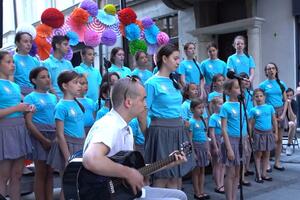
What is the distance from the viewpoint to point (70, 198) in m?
2.73

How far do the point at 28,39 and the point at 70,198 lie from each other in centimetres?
282

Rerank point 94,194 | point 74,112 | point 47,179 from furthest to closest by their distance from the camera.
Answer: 1. point 47,179
2. point 74,112
3. point 94,194

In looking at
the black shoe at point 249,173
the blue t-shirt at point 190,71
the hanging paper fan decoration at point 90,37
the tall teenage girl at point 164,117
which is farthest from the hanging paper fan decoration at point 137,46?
the tall teenage girl at point 164,117

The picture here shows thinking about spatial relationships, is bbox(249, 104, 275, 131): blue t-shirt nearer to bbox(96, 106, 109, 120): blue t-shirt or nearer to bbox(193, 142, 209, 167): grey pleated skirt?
bbox(193, 142, 209, 167): grey pleated skirt

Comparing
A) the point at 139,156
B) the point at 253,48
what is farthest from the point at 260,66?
the point at 139,156

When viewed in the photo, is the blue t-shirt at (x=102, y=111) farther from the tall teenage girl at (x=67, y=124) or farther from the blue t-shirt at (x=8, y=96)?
the blue t-shirt at (x=8, y=96)

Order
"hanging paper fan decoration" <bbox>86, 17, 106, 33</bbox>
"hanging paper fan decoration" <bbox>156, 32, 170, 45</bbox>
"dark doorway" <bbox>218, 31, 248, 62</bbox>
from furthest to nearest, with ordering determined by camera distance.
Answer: "dark doorway" <bbox>218, 31, 248, 62</bbox>
"hanging paper fan decoration" <bbox>156, 32, 170, 45</bbox>
"hanging paper fan decoration" <bbox>86, 17, 106, 33</bbox>

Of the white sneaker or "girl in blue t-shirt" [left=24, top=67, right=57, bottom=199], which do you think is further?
the white sneaker

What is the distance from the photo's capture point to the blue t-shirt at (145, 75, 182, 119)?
4129 millimetres

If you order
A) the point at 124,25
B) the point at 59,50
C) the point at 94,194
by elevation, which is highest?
the point at 124,25

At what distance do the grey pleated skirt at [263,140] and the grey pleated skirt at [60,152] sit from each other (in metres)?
3.02

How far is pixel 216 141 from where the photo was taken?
560 cm

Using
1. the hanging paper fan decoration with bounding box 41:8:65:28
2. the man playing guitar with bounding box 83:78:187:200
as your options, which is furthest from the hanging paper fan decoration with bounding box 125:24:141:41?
the man playing guitar with bounding box 83:78:187:200

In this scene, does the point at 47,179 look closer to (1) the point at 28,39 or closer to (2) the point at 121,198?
(1) the point at 28,39
